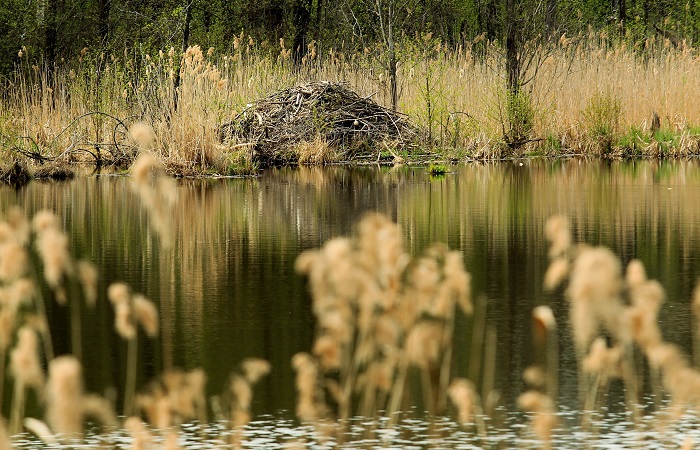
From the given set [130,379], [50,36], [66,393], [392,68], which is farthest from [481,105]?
[66,393]

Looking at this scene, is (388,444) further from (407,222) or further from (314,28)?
(314,28)

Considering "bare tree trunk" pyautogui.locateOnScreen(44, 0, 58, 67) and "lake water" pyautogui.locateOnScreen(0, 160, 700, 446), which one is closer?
"lake water" pyautogui.locateOnScreen(0, 160, 700, 446)

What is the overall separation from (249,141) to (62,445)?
17686 millimetres

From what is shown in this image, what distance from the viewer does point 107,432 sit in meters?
5.07

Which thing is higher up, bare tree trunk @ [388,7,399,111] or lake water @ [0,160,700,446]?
bare tree trunk @ [388,7,399,111]

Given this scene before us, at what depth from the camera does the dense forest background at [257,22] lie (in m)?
25.9

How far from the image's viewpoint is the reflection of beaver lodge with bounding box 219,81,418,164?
22.8 meters

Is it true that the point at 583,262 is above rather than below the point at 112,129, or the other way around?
below

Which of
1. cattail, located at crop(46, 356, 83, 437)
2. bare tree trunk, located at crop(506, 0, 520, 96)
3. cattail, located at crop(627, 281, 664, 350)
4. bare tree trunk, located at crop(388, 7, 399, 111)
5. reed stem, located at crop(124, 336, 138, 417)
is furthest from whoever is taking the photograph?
bare tree trunk, located at crop(388, 7, 399, 111)

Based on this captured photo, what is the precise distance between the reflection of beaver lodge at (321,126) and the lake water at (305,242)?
8.03ft

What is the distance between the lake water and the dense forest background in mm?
6009

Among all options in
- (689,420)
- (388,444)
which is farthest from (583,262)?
(689,420)

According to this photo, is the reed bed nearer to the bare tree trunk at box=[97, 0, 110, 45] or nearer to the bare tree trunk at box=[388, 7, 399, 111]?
the bare tree trunk at box=[388, 7, 399, 111]

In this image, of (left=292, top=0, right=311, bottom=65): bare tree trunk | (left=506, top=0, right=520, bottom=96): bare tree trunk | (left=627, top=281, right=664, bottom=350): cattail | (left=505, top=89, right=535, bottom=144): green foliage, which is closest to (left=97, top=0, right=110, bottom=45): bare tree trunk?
(left=292, top=0, right=311, bottom=65): bare tree trunk
